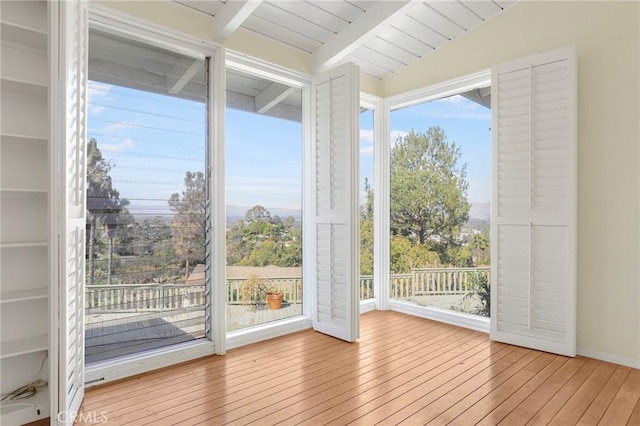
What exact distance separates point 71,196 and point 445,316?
3427 millimetres

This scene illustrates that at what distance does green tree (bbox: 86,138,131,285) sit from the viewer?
2.43m

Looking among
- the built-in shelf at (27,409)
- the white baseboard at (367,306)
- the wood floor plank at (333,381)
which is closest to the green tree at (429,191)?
the white baseboard at (367,306)

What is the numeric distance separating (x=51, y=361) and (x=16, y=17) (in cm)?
184

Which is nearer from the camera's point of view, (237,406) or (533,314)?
(237,406)

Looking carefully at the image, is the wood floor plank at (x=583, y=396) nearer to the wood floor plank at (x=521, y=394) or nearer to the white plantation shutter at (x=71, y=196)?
the wood floor plank at (x=521, y=394)

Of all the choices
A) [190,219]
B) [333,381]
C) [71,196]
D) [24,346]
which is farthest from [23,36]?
[333,381]

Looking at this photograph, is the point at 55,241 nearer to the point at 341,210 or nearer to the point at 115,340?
the point at 115,340

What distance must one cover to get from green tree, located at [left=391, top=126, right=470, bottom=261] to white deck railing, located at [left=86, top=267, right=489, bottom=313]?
277 mm

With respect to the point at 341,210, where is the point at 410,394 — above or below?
below

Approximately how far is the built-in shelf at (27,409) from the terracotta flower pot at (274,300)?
1.74 m

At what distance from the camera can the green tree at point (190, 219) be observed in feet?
9.25

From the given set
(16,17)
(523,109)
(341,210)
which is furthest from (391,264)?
(16,17)

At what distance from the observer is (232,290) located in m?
3.17

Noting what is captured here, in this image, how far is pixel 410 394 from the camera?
2295mm
